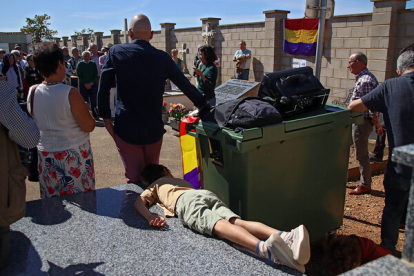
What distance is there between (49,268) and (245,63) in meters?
11.2

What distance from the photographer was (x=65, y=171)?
10.1ft

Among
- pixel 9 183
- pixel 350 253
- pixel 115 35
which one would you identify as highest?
pixel 115 35

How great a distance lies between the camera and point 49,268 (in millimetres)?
2318

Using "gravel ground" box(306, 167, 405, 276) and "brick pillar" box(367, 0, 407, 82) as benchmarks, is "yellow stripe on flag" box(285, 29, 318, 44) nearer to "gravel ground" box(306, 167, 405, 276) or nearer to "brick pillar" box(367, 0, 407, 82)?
"brick pillar" box(367, 0, 407, 82)

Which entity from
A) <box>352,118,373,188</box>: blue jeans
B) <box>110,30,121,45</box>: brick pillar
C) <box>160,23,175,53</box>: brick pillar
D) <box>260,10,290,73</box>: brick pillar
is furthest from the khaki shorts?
<box>110,30,121,45</box>: brick pillar

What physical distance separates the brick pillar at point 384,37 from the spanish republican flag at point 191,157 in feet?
21.3

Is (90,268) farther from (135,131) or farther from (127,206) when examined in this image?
(135,131)

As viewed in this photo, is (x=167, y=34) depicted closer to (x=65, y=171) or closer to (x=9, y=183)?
(x=65, y=171)

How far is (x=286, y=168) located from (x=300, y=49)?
28.6 ft

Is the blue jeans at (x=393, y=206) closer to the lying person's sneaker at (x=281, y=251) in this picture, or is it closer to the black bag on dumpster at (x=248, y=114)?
the black bag on dumpster at (x=248, y=114)

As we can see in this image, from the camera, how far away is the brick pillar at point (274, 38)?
1182cm

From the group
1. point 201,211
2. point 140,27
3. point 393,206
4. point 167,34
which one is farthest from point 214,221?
point 167,34

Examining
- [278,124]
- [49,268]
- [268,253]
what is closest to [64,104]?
[49,268]

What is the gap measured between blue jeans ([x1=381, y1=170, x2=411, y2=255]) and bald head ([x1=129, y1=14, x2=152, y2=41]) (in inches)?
93.3
